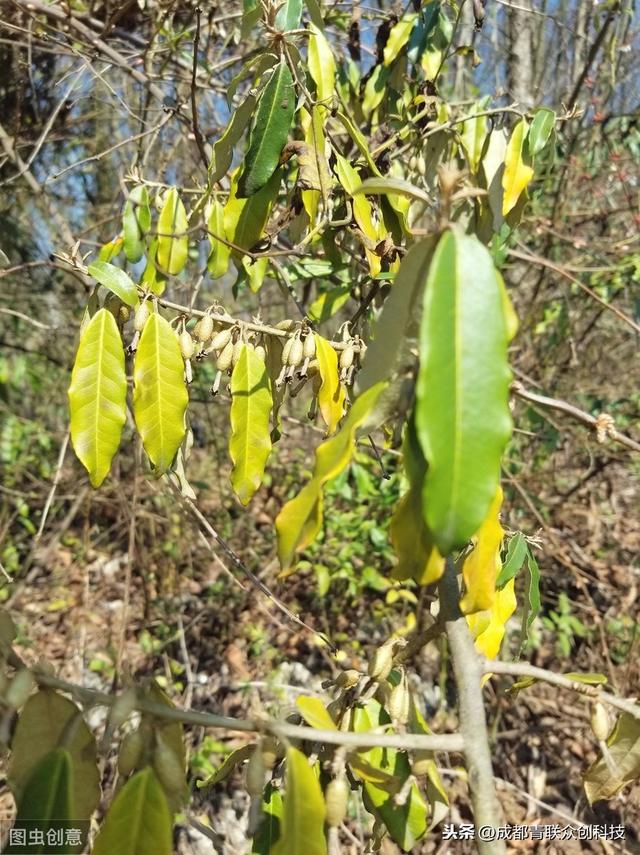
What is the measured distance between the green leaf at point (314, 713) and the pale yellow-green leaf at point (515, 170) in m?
0.77

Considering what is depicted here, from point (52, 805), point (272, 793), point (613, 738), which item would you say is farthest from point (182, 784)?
point (613, 738)

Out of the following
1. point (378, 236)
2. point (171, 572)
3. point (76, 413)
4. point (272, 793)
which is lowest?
point (171, 572)

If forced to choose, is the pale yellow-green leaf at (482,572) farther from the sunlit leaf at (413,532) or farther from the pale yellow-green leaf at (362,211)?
the pale yellow-green leaf at (362,211)

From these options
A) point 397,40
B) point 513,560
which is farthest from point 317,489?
point 397,40

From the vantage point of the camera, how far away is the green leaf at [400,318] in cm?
52

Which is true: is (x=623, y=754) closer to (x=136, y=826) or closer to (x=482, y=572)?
(x=482, y=572)

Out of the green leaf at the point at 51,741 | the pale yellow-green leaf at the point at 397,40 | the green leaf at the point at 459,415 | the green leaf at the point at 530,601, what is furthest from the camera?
the pale yellow-green leaf at the point at 397,40

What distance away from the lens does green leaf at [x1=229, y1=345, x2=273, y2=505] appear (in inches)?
31.4

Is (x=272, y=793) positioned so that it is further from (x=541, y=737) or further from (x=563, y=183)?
(x=563, y=183)

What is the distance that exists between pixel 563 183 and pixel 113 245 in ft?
7.83

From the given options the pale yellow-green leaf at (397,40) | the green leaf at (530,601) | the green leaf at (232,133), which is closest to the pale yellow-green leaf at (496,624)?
the green leaf at (530,601)

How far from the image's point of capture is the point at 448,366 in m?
0.43

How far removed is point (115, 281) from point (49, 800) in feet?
1.78

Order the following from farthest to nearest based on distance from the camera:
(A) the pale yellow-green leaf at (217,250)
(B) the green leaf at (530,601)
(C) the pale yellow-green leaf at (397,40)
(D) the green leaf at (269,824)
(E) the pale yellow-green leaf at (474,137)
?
(C) the pale yellow-green leaf at (397,40) < (E) the pale yellow-green leaf at (474,137) < (A) the pale yellow-green leaf at (217,250) < (B) the green leaf at (530,601) < (D) the green leaf at (269,824)
